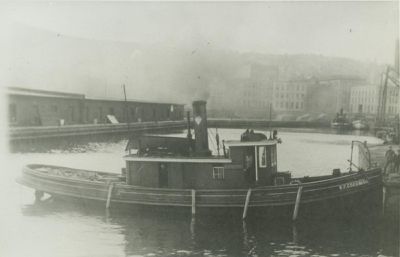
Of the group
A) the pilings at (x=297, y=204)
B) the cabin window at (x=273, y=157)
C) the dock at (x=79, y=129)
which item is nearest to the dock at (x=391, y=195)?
the pilings at (x=297, y=204)

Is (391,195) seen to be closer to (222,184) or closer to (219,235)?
(222,184)

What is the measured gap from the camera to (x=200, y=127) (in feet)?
40.8

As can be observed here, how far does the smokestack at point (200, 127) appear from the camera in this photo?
488 inches

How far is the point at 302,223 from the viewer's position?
1195 centimetres

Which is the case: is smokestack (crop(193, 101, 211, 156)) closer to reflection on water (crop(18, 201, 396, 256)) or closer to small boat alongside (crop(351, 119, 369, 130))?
reflection on water (crop(18, 201, 396, 256))

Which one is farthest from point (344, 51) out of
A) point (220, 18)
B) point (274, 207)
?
point (274, 207)

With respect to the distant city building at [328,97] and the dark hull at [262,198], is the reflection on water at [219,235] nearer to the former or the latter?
the dark hull at [262,198]

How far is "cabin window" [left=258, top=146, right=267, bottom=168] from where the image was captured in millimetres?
12227

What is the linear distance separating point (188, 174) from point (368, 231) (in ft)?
17.0

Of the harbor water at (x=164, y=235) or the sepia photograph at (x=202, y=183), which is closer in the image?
the harbor water at (x=164, y=235)

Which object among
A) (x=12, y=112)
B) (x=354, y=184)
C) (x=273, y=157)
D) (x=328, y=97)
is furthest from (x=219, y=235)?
(x=328, y=97)

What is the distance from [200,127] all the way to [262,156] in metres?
2.00

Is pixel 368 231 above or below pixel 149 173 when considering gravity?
below

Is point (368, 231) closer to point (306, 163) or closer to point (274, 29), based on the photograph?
point (274, 29)
